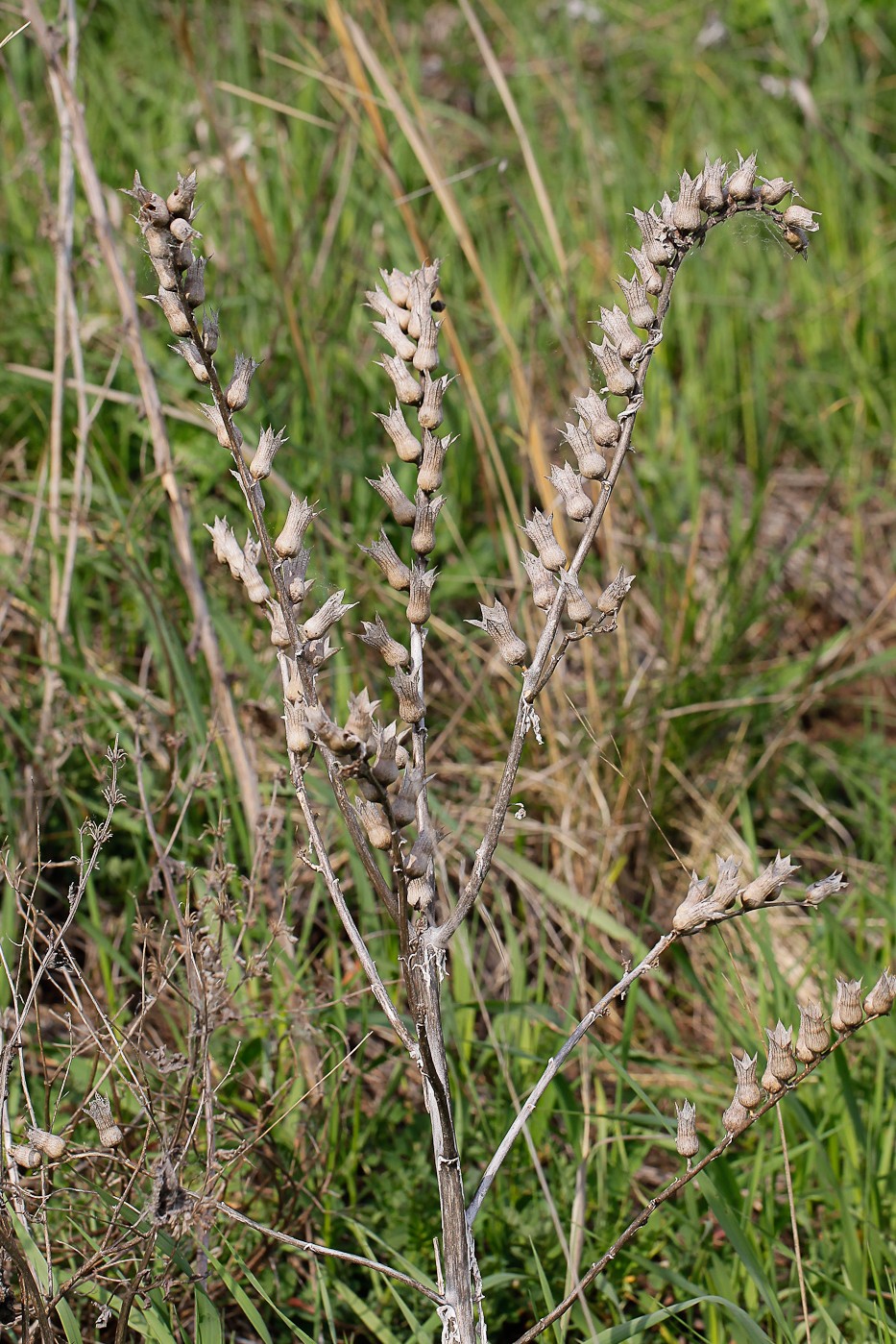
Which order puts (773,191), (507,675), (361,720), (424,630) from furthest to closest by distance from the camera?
1. (507,675)
2. (424,630)
3. (773,191)
4. (361,720)

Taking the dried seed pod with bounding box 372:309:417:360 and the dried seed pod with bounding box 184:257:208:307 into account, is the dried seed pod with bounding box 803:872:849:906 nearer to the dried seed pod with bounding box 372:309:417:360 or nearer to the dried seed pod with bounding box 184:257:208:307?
the dried seed pod with bounding box 372:309:417:360

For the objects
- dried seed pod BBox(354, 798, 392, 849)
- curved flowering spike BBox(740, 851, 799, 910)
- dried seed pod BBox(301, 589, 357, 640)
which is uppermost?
dried seed pod BBox(301, 589, 357, 640)

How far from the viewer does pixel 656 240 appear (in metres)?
0.99

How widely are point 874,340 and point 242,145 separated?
185 centimetres

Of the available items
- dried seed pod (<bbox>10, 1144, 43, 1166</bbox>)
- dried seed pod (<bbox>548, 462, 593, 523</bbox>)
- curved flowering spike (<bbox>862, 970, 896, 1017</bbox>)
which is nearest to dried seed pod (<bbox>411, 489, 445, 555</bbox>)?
dried seed pod (<bbox>548, 462, 593, 523</bbox>)

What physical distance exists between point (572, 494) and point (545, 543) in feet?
0.16

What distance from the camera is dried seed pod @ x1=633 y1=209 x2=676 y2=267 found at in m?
0.99

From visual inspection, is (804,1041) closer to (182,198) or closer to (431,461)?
(431,461)

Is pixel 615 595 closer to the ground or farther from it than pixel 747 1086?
farther from it

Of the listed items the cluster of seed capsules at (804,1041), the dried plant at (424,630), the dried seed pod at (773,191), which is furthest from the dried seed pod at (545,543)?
the cluster of seed capsules at (804,1041)

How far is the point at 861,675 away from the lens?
9.41 ft

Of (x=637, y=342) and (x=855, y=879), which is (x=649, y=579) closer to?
(x=855, y=879)

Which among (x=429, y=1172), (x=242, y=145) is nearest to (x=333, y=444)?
(x=242, y=145)

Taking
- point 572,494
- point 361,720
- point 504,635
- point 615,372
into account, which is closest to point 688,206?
point 615,372
